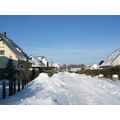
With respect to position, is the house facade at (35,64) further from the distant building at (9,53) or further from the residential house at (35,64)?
the distant building at (9,53)

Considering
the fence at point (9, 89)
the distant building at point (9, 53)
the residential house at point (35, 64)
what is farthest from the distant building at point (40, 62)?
the fence at point (9, 89)

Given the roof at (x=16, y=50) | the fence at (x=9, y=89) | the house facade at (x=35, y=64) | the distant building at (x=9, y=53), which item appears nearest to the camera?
the fence at (x=9, y=89)

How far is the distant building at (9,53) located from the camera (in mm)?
25438

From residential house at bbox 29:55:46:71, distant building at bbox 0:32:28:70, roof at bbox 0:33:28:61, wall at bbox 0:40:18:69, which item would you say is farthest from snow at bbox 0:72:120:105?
residential house at bbox 29:55:46:71

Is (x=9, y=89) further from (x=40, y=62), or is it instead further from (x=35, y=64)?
(x=40, y=62)

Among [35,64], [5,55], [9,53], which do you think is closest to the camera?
[5,55]

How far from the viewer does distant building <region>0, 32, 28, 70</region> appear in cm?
2544

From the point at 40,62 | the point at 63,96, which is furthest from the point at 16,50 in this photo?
the point at 63,96

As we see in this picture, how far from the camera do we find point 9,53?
2803 centimetres
